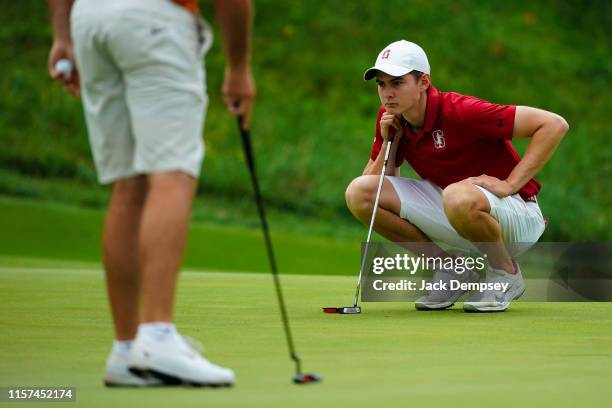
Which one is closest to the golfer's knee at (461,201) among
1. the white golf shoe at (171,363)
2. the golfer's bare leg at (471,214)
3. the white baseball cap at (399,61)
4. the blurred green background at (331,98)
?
the golfer's bare leg at (471,214)

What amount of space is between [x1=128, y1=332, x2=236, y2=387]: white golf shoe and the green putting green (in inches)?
1.6

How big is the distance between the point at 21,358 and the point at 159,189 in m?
0.82

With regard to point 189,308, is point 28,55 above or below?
below

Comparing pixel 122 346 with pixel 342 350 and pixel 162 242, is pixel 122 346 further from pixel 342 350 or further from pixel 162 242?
pixel 342 350

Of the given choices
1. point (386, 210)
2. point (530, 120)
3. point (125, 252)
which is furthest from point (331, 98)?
point (125, 252)

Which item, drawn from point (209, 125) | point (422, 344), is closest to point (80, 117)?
point (209, 125)

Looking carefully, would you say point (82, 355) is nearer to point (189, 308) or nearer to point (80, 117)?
point (189, 308)

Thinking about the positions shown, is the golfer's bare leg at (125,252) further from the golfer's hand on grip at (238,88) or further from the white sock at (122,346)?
the golfer's hand on grip at (238,88)

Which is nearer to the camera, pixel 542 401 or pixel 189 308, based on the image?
pixel 542 401

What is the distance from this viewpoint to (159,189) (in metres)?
3.15

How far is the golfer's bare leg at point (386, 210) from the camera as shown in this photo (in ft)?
19.0

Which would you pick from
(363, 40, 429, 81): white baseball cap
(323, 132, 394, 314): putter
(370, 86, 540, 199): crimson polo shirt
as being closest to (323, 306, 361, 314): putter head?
(323, 132, 394, 314): putter

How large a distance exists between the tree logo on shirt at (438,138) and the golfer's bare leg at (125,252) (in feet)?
8.07

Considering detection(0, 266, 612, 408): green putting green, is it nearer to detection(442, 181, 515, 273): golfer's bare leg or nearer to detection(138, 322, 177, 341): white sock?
detection(138, 322, 177, 341): white sock
